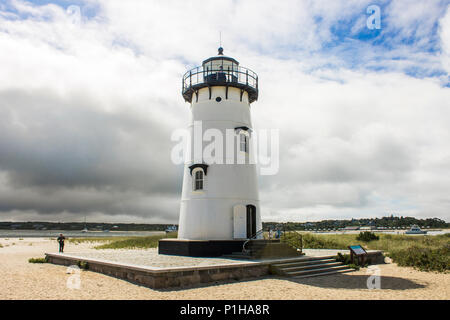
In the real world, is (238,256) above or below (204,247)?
below

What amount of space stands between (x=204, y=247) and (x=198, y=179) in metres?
3.65

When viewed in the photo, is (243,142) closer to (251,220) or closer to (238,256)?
(251,220)

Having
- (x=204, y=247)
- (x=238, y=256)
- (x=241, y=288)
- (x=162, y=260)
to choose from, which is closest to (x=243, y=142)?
(x=204, y=247)

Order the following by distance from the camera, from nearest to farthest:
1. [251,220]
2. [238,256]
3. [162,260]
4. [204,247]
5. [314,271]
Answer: [314,271], [162,260], [238,256], [204,247], [251,220]

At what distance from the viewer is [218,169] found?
18094mm

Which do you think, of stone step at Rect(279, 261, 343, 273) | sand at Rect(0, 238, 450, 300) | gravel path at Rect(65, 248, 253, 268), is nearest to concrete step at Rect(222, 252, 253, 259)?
gravel path at Rect(65, 248, 253, 268)

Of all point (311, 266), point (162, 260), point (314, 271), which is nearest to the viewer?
point (314, 271)

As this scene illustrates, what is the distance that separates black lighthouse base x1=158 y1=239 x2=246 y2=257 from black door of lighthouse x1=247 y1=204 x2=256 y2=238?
0.99 meters

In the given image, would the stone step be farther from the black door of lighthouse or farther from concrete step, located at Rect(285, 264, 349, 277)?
the black door of lighthouse

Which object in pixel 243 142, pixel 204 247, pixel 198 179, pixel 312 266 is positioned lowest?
pixel 312 266

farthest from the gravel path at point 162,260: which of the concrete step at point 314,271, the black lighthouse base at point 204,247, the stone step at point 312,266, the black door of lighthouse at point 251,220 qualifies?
the black door of lighthouse at point 251,220

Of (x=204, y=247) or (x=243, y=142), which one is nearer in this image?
(x=204, y=247)
